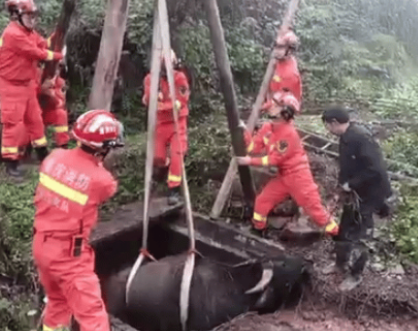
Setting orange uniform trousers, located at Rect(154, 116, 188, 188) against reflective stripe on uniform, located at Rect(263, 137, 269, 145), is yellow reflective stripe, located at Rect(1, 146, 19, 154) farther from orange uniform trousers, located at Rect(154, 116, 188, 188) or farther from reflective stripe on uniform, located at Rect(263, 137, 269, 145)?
reflective stripe on uniform, located at Rect(263, 137, 269, 145)

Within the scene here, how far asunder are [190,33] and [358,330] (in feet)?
18.8

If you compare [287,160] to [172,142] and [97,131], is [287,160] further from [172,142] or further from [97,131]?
[97,131]

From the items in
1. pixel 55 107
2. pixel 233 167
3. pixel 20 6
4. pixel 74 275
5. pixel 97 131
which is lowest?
pixel 74 275

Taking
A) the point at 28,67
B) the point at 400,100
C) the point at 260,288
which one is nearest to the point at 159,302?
the point at 260,288

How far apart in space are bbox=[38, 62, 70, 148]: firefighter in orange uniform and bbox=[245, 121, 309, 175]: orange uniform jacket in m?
2.24

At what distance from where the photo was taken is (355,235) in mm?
5094

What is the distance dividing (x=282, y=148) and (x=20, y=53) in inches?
103

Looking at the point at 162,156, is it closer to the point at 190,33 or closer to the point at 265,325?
the point at 265,325

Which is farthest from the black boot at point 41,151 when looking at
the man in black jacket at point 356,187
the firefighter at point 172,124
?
the man in black jacket at point 356,187

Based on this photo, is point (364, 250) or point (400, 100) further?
point (400, 100)

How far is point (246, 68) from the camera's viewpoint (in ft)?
33.0

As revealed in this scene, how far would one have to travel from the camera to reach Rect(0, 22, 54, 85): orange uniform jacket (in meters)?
5.87

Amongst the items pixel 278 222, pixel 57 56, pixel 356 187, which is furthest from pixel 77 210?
pixel 278 222

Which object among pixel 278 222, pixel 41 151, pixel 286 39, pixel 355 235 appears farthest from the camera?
pixel 41 151
